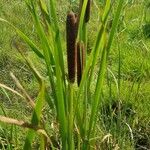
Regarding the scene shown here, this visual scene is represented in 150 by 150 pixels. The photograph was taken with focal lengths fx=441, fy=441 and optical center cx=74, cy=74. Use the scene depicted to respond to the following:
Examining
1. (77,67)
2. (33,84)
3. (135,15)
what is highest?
(135,15)

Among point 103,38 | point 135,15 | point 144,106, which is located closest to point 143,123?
point 144,106

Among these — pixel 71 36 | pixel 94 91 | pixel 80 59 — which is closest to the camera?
pixel 71 36

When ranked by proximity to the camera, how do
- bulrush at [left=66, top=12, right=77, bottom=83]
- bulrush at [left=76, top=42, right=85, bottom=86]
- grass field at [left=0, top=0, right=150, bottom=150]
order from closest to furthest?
bulrush at [left=66, top=12, right=77, bottom=83], bulrush at [left=76, top=42, right=85, bottom=86], grass field at [left=0, top=0, right=150, bottom=150]

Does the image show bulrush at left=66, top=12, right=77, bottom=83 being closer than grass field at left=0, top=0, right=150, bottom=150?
Yes

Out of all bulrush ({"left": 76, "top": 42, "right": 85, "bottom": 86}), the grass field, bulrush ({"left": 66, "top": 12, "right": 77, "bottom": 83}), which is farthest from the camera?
the grass field

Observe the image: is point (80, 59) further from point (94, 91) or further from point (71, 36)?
point (94, 91)

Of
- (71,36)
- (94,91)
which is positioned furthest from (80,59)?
(94,91)

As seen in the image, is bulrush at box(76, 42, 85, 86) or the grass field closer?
bulrush at box(76, 42, 85, 86)

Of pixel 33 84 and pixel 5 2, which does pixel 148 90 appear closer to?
pixel 33 84
